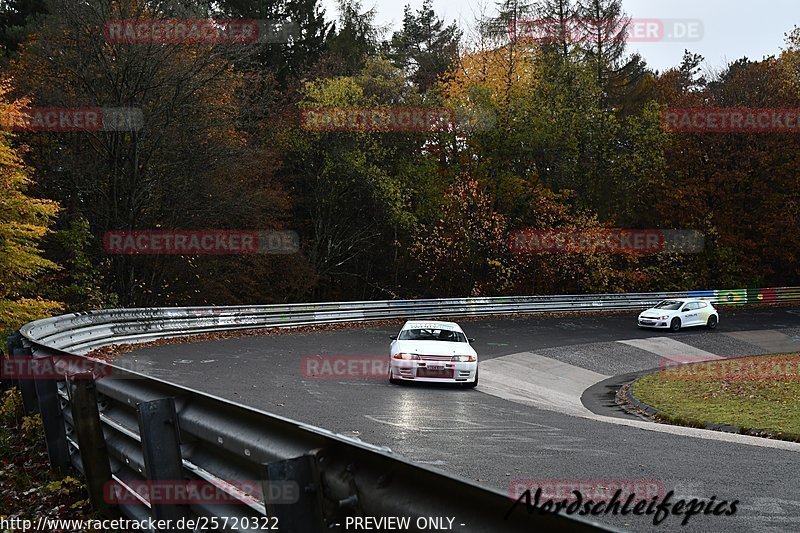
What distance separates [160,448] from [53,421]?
11.0 feet

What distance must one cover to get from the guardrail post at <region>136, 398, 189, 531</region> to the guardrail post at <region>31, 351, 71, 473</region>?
124 inches

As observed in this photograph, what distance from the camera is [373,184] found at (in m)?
42.8

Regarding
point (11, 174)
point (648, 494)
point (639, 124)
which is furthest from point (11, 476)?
point (639, 124)

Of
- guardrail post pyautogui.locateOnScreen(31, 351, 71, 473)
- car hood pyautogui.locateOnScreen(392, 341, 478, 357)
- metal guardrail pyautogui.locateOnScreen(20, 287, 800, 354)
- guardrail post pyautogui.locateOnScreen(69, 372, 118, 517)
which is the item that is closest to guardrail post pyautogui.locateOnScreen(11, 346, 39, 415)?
metal guardrail pyautogui.locateOnScreen(20, 287, 800, 354)

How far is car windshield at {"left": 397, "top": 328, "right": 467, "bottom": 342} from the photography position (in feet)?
59.1

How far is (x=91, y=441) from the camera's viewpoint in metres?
5.82

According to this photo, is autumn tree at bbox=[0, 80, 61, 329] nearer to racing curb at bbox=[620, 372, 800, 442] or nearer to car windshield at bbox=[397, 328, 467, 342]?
car windshield at bbox=[397, 328, 467, 342]

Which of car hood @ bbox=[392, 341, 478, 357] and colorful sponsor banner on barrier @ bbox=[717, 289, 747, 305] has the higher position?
car hood @ bbox=[392, 341, 478, 357]

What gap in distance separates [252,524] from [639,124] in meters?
51.9

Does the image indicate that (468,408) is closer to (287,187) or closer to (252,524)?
(252,524)

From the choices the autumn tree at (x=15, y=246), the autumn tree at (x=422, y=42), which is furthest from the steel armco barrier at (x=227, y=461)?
the autumn tree at (x=422, y=42)

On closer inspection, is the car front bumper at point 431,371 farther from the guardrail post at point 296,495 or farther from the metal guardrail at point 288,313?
the guardrail post at point 296,495

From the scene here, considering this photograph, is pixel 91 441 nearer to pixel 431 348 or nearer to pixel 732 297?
pixel 431 348

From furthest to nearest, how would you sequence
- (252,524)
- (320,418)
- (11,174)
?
(11,174) → (320,418) → (252,524)
